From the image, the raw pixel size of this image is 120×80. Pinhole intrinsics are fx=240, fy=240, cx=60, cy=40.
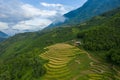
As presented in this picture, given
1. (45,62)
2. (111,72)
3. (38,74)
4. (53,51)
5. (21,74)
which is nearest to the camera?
(111,72)

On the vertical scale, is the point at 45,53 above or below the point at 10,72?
above

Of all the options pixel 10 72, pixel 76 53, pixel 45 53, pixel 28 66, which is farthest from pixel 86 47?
pixel 10 72

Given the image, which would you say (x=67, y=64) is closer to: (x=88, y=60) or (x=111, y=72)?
(x=88, y=60)

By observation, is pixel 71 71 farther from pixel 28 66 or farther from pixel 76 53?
pixel 28 66

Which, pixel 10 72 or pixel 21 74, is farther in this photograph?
pixel 10 72

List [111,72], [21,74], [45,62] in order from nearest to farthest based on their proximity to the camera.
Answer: [111,72] < [45,62] < [21,74]

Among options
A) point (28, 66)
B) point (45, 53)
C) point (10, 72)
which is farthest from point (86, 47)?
point (10, 72)
